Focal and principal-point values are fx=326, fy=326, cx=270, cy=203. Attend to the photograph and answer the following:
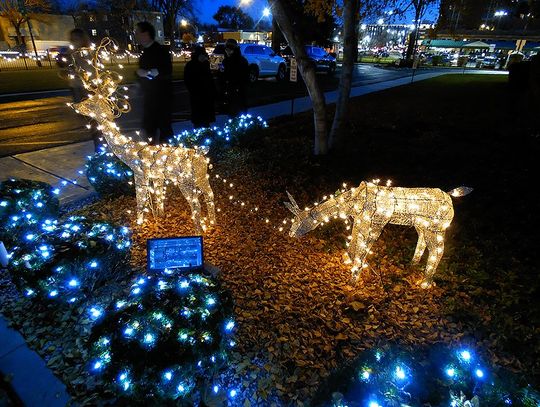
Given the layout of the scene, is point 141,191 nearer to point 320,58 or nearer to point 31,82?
point 31,82

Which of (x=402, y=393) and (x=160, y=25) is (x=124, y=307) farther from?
(x=160, y=25)

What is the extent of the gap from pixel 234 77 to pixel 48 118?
643 cm

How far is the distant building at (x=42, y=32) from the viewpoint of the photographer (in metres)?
40.1

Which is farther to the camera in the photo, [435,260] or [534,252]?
[534,252]

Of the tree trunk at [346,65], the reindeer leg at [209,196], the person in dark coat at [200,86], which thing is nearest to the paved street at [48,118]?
the person in dark coat at [200,86]

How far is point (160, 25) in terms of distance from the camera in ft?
165

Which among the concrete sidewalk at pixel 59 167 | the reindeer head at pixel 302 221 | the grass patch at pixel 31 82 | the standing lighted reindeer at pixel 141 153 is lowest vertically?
the concrete sidewalk at pixel 59 167

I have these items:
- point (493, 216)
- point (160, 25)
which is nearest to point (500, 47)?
point (160, 25)

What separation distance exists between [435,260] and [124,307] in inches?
122

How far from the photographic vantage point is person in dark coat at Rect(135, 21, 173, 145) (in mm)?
5562

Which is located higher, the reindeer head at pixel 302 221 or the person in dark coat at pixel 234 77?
the person in dark coat at pixel 234 77

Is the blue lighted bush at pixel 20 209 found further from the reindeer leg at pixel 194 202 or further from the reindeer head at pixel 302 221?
the reindeer head at pixel 302 221

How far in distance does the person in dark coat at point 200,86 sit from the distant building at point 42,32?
42704 millimetres

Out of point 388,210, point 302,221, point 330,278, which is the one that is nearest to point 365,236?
point 388,210
